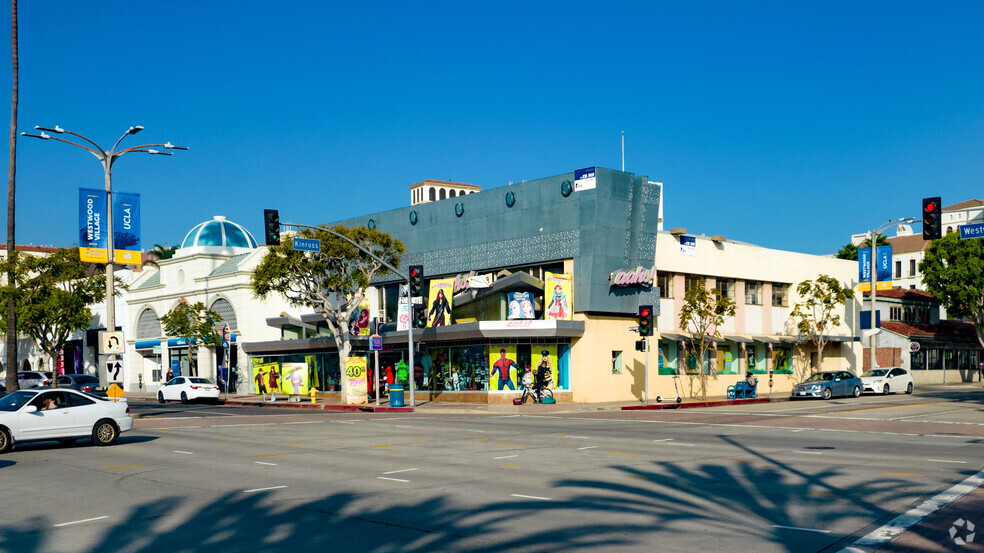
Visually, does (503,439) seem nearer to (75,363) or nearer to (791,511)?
(791,511)

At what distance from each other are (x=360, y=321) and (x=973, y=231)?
3170 cm

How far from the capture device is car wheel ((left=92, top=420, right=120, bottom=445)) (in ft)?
69.3

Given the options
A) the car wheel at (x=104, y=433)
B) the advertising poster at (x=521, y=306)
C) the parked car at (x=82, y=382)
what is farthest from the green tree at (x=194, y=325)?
the car wheel at (x=104, y=433)

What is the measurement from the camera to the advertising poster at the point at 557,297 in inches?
1549

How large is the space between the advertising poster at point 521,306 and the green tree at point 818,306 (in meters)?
17.8

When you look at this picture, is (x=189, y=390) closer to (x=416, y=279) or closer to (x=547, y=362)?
(x=416, y=279)

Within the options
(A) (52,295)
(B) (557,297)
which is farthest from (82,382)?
(B) (557,297)

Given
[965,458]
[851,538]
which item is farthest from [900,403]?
[851,538]

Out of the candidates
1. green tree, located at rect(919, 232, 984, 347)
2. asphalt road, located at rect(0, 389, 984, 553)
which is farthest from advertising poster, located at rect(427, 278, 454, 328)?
green tree, located at rect(919, 232, 984, 347)

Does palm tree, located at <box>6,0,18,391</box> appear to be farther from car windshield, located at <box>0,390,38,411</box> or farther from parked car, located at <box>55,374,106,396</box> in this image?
car windshield, located at <box>0,390,38,411</box>

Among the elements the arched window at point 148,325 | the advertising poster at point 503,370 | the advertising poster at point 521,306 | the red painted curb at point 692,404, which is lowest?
the red painted curb at point 692,404

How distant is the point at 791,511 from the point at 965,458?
7.68 metres

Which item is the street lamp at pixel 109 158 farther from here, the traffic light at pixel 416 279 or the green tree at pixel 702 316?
the green tree at pixel 702 316

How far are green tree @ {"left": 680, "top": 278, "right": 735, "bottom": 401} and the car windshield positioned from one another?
97.4 feet
